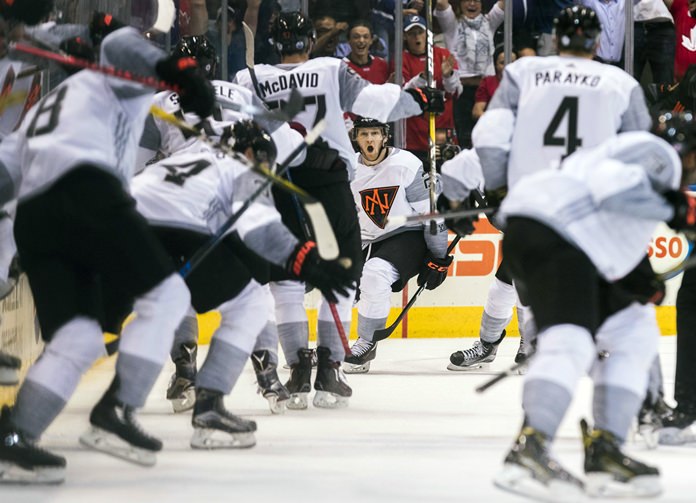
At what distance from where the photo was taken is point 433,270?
20.7ft

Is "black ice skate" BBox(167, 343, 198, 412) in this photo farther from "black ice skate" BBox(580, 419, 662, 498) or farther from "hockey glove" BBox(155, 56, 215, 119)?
"black ice skate" BBox(580, 419, 662, 498)

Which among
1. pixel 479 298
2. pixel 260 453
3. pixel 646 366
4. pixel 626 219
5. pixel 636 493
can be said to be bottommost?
pixel 479 298

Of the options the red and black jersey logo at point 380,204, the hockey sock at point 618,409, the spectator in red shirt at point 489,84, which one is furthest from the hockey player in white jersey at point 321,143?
the spectator in red shirt at point 489,84

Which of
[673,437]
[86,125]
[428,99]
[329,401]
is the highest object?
[86,125]

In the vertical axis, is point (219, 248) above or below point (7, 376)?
above

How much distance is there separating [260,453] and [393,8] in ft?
12.5

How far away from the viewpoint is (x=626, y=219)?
3.24 metres

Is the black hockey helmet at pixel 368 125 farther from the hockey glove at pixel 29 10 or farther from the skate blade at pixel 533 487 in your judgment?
the skate blade at pixel 533 487

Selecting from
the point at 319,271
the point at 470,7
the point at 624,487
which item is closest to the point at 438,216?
the point at 319,271

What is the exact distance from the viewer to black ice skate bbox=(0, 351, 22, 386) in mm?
4254

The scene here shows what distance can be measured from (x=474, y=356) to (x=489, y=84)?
70.6 inches

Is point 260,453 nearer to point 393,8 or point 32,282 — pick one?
point 32,282

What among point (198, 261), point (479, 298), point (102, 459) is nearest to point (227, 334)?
point (198, 261)

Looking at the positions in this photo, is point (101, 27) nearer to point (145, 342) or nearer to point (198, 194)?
point (198, 194)
